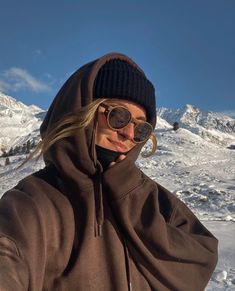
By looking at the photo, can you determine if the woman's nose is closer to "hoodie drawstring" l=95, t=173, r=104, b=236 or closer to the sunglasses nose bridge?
the sunglasses nose bridge

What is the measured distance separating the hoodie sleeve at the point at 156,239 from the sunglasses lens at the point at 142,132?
16cm

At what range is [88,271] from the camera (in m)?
1.73

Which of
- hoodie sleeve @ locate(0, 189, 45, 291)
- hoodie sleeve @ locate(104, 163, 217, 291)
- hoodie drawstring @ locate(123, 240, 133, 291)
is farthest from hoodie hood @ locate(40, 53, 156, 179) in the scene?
hoodie drawstring @ locate(123, 240, 133, 291)

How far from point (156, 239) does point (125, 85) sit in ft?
2.39

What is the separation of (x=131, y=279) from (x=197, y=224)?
1.87ft

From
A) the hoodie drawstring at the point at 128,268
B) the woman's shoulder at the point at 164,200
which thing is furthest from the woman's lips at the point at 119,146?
the hoodie drawstring at the point at 128,268

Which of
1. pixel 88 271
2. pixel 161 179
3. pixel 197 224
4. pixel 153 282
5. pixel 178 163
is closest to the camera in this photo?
pixel 88 271

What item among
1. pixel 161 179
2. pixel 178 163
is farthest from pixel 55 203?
pixel 178 163

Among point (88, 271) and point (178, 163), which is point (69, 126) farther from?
point (178, 163)

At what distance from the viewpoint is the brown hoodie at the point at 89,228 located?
161cm

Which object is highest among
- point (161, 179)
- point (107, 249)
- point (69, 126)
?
point (69, 126)

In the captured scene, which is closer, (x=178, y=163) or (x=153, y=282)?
(x=153, y=282)

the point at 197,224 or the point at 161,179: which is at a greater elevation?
the point at 197,224

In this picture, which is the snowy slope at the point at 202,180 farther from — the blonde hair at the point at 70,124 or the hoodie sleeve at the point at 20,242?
the hoodie sleeve at the point at 20,242
